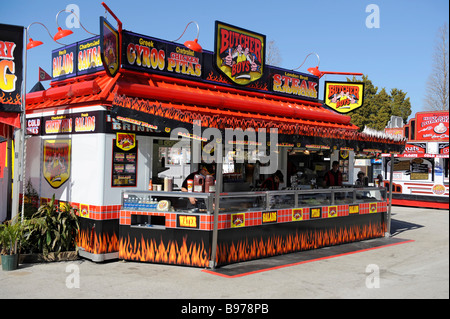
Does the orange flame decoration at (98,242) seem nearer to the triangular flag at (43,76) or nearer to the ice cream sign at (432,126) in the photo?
the triangular flag at (43,76)

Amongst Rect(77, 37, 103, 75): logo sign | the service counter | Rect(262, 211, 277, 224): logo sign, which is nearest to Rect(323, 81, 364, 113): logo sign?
the service counter

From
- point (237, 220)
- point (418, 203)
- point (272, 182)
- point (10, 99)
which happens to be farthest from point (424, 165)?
point (10, 99)

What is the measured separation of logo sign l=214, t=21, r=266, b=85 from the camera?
38.9ft

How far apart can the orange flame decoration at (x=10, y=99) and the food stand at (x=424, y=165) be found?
59.4 feet

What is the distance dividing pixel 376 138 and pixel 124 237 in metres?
7.53

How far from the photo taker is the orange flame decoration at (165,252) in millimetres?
8562

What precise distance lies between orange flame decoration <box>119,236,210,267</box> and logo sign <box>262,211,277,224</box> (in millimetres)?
1657

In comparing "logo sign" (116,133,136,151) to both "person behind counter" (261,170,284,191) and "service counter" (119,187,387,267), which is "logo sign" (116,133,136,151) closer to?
"service counter" (119,187,387,267)

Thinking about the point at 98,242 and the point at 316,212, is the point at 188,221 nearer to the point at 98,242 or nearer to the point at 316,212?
the point at 98,242

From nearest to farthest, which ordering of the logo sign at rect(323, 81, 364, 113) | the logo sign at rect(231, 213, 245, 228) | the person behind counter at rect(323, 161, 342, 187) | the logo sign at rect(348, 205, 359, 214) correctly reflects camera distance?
1. the logo sign at rect(231, 213, 245, 228)
2. the logo sign at rect(348, 205, 359, 214)
3. the person behind counter at rect(323, 161, 342, 187)
4. the logo sign at rect(323, 81, 364, 113)

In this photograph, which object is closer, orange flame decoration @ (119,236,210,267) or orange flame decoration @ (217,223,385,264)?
orange flame decoration @ (119,236,210,267)

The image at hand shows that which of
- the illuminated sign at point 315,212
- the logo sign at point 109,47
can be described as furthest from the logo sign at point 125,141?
the illuminated sign at point 315,212

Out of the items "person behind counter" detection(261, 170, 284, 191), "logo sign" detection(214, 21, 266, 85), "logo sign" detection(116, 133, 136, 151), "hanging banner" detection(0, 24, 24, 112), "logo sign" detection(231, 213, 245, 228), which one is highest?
"logo sign" detection(214, 21, 266, 85)
